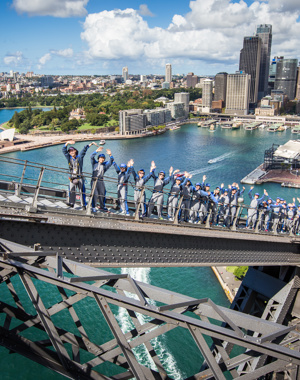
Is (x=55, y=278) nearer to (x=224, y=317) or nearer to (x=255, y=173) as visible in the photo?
(x=224, y=317)

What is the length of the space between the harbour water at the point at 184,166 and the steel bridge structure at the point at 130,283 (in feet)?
13.6

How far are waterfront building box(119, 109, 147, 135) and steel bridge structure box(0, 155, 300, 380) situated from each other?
6992 centimetres

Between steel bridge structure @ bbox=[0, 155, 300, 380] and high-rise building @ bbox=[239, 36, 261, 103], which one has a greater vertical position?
high-rise building @ bbox=[239, 36, 261, 103]

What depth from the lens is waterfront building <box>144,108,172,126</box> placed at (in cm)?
8538

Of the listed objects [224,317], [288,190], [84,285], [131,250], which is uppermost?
[84,285]

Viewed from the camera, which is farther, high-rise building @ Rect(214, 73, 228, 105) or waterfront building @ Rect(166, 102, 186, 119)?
high-rise building @ Rect(214, 73, 228, 105)

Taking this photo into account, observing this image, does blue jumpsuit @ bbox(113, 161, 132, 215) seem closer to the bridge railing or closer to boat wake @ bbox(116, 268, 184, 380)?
the bridge railing

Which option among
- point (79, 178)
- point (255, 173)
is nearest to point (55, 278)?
point (79, 178)

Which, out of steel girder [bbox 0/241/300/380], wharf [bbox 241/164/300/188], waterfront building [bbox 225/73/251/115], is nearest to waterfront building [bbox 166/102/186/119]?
waterfront building [bbox 225/73/251/115]

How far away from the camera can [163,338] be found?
509 inches

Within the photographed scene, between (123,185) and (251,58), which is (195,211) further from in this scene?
(251,58)

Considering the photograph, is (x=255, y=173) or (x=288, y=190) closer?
(x=288, y=190)

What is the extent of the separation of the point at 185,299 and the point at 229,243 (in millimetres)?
4236

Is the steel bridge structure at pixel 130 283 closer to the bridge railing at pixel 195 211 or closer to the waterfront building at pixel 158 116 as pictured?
the bridge railing at pixel 195 211
